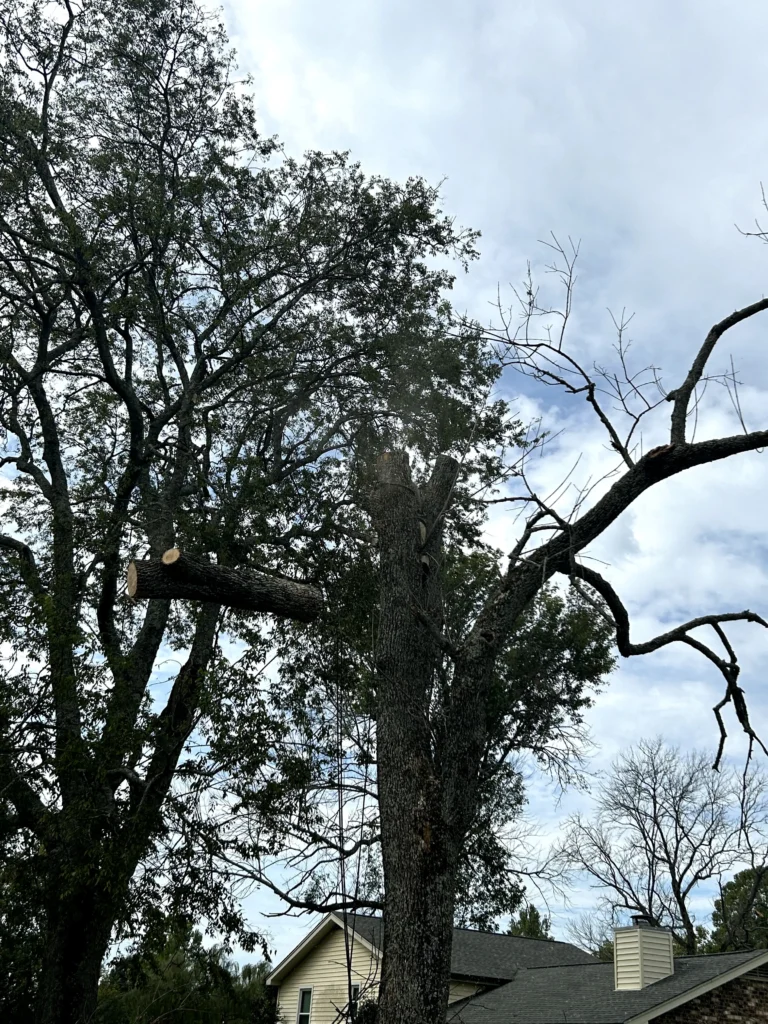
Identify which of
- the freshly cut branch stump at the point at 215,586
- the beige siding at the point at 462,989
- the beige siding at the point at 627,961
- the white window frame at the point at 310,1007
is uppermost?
the freshly cut branch stump at the point at 215,586

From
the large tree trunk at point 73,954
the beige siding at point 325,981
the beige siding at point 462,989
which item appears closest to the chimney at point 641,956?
the beige siding at point 462,989

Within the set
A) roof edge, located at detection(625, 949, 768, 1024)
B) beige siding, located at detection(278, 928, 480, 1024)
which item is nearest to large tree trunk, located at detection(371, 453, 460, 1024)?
roof edge, located at detection(625, 949, 768, 1024)

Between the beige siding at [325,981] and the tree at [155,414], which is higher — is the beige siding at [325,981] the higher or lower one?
the lower one

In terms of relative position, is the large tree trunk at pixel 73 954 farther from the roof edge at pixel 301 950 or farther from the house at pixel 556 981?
the roof edge at pixel 301 950

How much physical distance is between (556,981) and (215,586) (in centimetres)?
1382

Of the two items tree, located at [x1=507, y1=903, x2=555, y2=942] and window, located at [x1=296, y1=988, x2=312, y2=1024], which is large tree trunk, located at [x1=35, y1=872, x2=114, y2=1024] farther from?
tree, located at [x1=507, y1=903, x2=555, y2=942]

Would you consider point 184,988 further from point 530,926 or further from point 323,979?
point 530,926

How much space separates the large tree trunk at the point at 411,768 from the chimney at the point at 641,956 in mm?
9401

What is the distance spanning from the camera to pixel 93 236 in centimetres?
1198

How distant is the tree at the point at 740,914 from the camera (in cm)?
2964

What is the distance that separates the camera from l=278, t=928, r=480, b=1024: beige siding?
61.9 feet

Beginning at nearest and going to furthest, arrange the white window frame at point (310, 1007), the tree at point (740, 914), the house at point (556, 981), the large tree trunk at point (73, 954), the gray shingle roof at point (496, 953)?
1. the large tree trunk at point (73, 954)
2. the house at point (556, 981)
3. the gray shingle roof at point (496, 953)
4. the white window frame at point (310, 1007)
5. the tree at point (740, 914)

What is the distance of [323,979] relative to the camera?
794 inches

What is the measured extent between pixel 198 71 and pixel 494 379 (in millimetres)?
6072
